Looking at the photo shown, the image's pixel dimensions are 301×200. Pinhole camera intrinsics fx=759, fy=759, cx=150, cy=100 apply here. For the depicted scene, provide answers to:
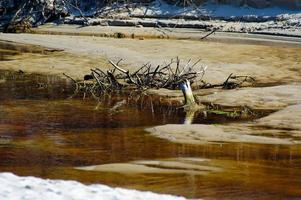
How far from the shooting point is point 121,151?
9.02m

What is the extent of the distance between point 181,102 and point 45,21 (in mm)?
15484

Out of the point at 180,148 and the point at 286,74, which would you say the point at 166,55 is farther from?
the point at 180,148

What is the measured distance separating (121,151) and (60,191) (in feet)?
8.61

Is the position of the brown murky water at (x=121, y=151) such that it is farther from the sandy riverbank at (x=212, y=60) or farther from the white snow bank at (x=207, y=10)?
the white snow bank at (x=207, y=10)

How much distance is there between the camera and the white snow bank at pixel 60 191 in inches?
246

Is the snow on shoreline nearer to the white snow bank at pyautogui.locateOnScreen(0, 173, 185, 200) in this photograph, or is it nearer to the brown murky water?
the brown murky water

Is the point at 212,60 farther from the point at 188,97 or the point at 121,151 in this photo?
the point at 121,151

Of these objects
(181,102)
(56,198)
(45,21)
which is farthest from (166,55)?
(56,198)

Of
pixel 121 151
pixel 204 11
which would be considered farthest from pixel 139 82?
pixel 204 11

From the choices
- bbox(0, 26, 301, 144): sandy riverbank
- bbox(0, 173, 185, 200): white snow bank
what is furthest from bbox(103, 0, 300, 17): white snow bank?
bbox(0, 173, 185, 200): white snow bank

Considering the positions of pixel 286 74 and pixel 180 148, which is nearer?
pixel 180 148

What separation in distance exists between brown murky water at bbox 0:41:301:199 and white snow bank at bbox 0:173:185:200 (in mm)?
526

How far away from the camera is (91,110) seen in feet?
40.5

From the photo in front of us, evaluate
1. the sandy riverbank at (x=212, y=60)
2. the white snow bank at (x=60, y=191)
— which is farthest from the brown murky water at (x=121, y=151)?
the sandy riverbank at (x=212, y=60)
